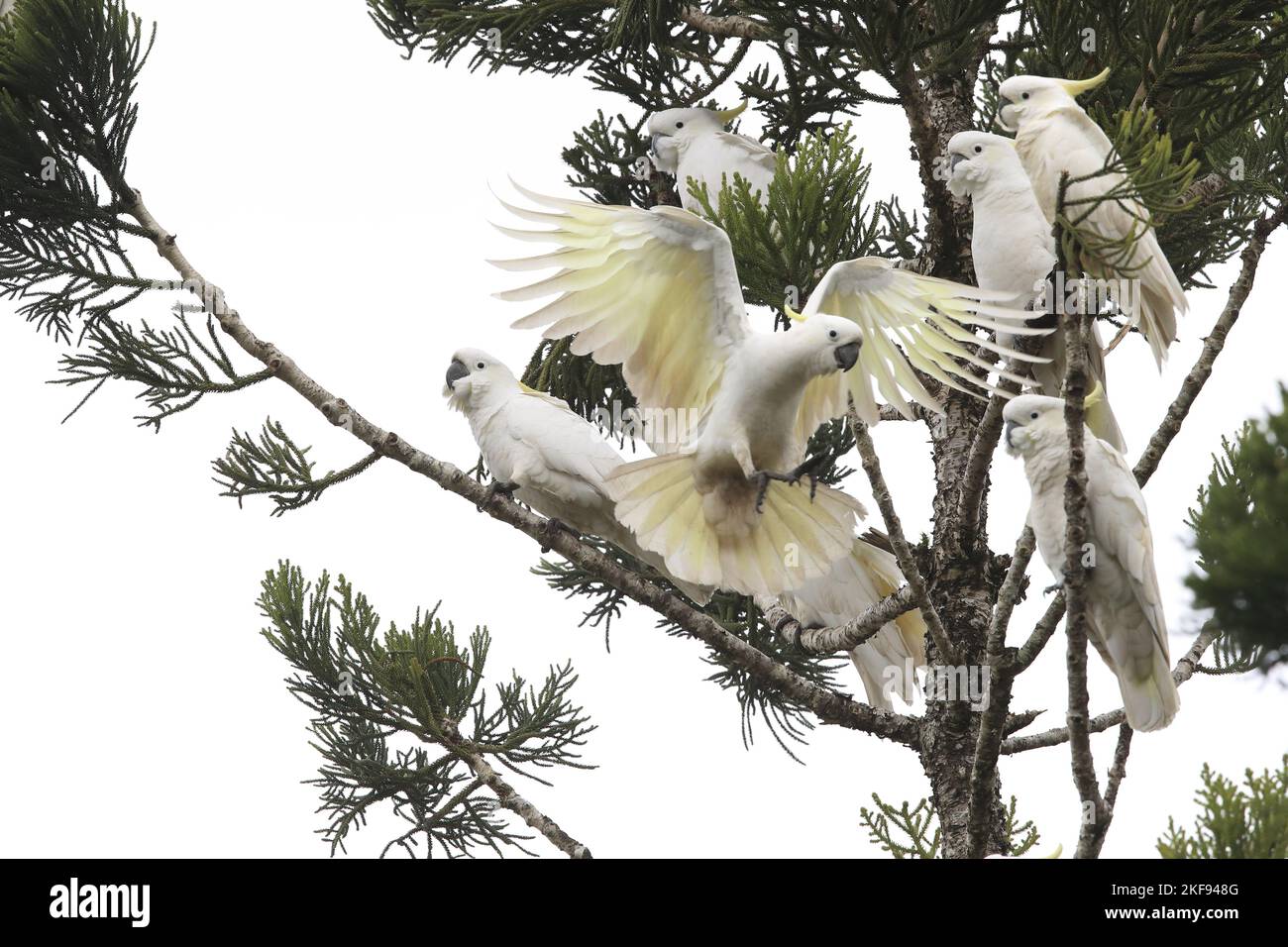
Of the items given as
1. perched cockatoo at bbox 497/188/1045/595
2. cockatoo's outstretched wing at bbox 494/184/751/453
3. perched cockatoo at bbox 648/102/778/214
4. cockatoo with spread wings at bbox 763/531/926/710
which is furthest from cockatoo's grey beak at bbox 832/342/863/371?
cockatoo with spread wings at bbox 763/531/926/710

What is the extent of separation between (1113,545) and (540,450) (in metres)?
1.86

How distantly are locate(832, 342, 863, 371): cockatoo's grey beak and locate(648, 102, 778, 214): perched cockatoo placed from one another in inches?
65.3

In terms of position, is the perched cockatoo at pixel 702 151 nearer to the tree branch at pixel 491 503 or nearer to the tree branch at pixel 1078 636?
the tree branch at pixel 491 503

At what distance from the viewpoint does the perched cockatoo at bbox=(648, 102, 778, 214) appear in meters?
5.29

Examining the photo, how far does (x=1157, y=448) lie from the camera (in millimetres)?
3549

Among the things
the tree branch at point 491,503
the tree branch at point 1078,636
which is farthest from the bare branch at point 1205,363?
the tree branch at point 491,503

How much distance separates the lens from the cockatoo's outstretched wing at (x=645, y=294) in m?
3.82

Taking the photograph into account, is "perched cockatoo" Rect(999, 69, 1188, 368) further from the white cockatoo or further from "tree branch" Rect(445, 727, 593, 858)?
"tree branch" Rect(445, 727, 593, 858)

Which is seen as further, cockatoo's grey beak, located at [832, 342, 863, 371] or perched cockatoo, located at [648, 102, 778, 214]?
perched cockatoo, located at [648, 102, 778, 214]

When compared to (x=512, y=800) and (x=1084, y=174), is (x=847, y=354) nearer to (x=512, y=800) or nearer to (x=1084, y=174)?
(x=1084, y=174)

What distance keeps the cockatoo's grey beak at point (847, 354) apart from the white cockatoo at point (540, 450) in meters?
0.87

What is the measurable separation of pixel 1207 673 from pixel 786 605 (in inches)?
68.9
